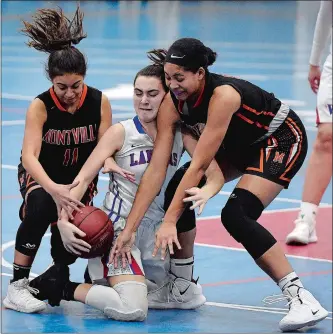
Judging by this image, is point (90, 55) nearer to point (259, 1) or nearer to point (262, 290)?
point (262, 290)

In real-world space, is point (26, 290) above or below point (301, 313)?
below

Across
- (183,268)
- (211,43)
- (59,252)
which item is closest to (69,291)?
(59,252)

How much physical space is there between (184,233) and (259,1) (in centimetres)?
2765

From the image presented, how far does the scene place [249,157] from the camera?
6137mm

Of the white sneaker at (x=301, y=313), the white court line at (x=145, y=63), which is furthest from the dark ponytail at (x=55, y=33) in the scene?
the white court line at (x=145, y=63)

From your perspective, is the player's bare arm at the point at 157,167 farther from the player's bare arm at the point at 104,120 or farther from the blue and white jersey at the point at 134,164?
the player's bare arm at the point at 104,120

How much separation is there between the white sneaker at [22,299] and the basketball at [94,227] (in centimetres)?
38

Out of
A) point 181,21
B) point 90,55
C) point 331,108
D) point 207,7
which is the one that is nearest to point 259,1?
point 207,7

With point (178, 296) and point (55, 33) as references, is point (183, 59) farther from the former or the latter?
point (178, 296)

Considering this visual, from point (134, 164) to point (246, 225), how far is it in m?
0.81

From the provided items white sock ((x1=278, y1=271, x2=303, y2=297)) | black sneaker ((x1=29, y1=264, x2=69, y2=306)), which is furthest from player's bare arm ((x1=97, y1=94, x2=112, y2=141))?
white sock ((x1=278, y1=271, x2=303, y2=297))

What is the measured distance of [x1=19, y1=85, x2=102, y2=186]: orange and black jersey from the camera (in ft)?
20.1

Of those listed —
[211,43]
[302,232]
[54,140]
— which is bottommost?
[211,43]

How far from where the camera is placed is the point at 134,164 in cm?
620
